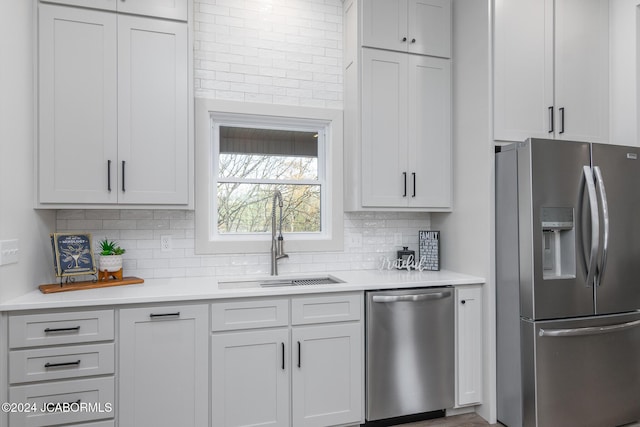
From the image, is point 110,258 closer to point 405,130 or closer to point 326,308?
point 326,308

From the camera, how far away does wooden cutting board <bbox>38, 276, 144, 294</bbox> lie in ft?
6.76

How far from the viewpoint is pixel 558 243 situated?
94.5 inches

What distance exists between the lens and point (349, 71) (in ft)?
9.37

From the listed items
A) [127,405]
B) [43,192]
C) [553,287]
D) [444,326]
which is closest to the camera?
[127,405]

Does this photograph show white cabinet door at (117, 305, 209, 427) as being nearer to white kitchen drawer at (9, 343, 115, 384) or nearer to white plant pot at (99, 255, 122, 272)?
white kitchen drawer at (9, 343, 115, 384)

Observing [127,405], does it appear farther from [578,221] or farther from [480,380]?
[578,221]

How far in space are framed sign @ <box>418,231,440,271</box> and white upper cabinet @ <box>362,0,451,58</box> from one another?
1369 millimetres

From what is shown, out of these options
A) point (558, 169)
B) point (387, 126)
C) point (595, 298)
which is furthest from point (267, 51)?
point (595, 298)

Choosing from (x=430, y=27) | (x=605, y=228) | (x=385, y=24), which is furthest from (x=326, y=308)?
(x=430, y=27)

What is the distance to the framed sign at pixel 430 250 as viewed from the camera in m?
2.91

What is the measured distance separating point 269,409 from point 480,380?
4.68 ft

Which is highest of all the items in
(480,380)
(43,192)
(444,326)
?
(43,192)

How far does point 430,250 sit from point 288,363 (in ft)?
4.61

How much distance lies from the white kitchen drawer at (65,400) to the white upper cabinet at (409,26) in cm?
267
